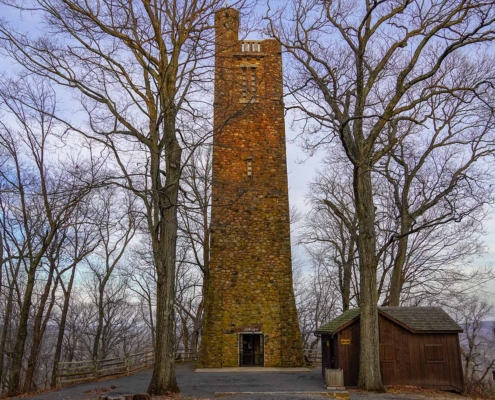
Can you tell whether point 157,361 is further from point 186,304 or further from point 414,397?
point 186,304

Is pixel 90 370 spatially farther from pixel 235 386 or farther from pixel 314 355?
pixel 314 355

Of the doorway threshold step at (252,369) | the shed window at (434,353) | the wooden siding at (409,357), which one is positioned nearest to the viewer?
the wooden siding at (409,357)

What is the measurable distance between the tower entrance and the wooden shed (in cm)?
533

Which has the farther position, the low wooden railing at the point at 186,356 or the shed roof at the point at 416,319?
the low wooden railing at the point at 186,356

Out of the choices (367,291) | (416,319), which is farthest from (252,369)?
(367,291)

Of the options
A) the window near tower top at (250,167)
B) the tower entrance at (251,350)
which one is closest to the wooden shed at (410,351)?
the tower entrance at (251,350)

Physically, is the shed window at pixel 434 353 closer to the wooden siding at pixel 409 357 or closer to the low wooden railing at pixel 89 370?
the wooden siding at pixel 409 357

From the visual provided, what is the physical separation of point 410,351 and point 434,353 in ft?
2.43

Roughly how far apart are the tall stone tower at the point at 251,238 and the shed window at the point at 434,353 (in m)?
6.18

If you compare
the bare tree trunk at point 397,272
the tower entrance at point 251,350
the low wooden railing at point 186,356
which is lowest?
the low wooden railing at point 186,356

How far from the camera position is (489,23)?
11.1m

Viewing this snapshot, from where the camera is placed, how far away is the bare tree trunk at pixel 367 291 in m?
12.4

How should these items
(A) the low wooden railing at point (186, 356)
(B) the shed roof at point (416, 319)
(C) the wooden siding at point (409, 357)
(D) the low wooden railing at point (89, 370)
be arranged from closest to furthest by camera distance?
(C) the wooden siding at point (409, 357)
(B) the shed roof at point (416, 319)
(D) the low wooden railing at point (89, 370)
(A) the low wooden railing at point (186, 356)

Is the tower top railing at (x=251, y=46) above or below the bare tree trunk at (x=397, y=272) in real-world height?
above
